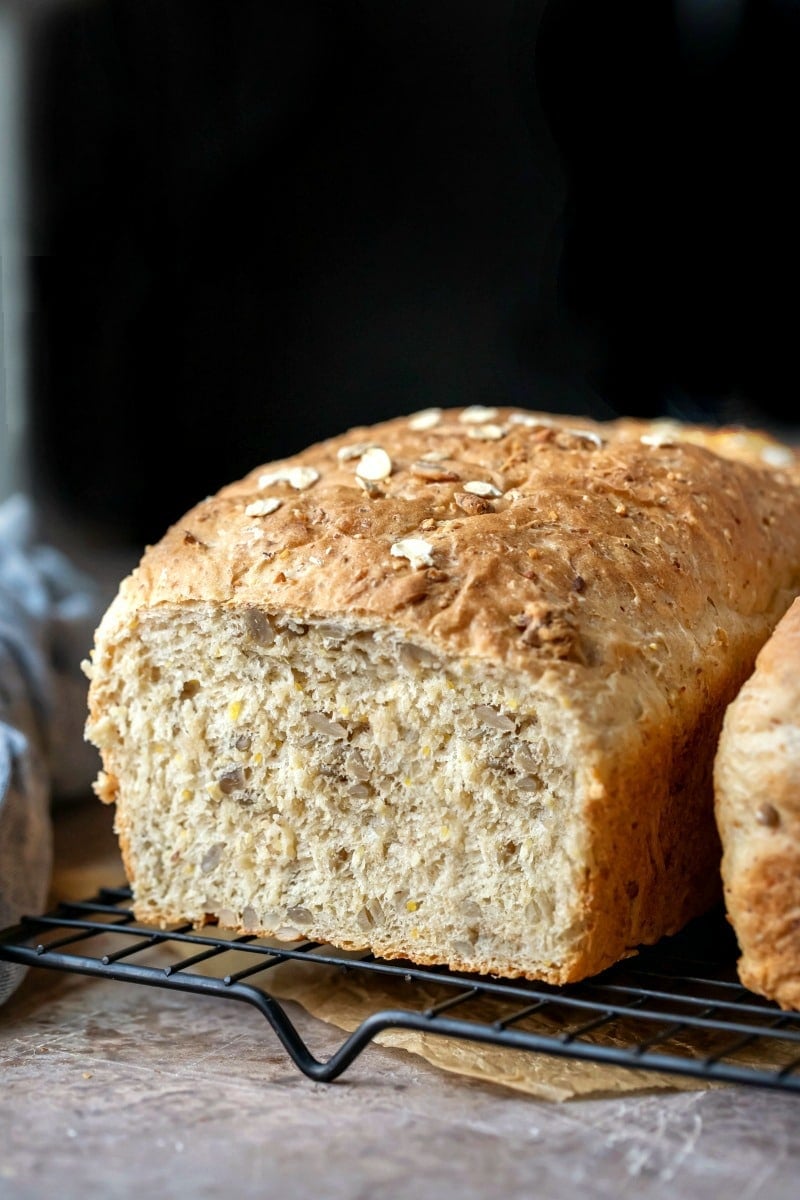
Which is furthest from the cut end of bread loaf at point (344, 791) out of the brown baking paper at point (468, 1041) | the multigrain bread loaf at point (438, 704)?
the brown baking paper at point (468, 1041)

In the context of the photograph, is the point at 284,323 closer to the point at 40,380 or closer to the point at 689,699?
the point at 40,380

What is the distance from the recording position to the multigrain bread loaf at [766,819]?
80.3 inches

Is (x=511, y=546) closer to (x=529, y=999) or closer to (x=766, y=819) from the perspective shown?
(x=766, y=819)

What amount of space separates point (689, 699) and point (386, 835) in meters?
0.58

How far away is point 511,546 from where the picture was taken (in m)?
2.40

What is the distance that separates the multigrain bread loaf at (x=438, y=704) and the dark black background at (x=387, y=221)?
2557mm

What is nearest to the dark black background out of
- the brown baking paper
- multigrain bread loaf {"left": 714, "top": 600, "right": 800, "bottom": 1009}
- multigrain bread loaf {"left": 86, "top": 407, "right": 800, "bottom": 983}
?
multigrain bread loaf {"left": 86, "top": 407, "right": 800, "bottom": 983}

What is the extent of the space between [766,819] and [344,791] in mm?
744

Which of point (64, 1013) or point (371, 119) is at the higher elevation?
point (371, 119)

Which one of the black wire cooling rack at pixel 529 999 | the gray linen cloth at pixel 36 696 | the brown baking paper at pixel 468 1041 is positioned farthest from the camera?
the gray linen cloth at pixel 36 696

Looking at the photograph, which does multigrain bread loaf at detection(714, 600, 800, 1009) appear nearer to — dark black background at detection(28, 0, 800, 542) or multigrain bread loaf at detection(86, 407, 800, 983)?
multigrain bread loaf at detection(86, 407, 800, 983)

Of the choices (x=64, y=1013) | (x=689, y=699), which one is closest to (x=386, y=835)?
(x=689, y=699)

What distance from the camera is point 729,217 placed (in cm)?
531

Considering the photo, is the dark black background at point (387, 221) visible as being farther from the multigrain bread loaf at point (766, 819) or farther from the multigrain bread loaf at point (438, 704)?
the multigrain bread loaf at point (766, 819)
